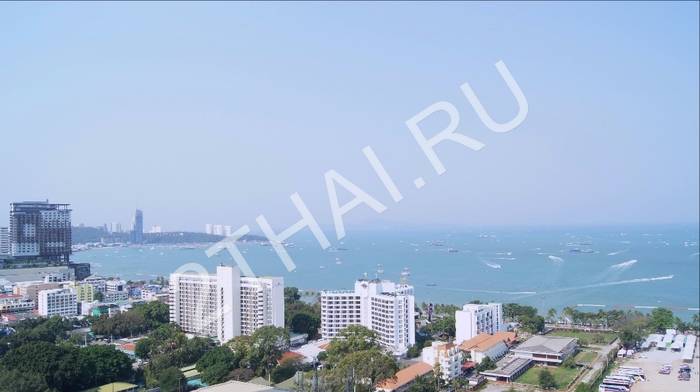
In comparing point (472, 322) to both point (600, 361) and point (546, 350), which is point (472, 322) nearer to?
point (546, 350)

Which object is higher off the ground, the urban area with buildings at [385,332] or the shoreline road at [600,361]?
the urban area with buildings at [385,332]

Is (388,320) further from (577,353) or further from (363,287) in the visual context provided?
(577,353)

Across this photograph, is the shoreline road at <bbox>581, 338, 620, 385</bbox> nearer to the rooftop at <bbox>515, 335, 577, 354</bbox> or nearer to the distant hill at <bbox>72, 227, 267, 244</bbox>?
the rooftop at <bbox>515, 335, 577, 354</bbox>

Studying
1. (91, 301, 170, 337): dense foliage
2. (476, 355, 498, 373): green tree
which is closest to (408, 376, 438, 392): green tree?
(476, 355, 498, 373): green tree

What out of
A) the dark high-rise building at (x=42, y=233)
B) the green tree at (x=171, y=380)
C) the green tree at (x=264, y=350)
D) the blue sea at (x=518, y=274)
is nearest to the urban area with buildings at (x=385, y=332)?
the green tree at (x=264, y=350)

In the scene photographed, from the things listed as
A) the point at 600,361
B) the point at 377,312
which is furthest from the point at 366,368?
the point at 600,361

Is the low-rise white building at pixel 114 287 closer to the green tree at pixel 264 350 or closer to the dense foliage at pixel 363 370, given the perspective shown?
the green tree at pixel 264 350

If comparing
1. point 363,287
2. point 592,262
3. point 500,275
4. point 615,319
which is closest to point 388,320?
point 363,287
